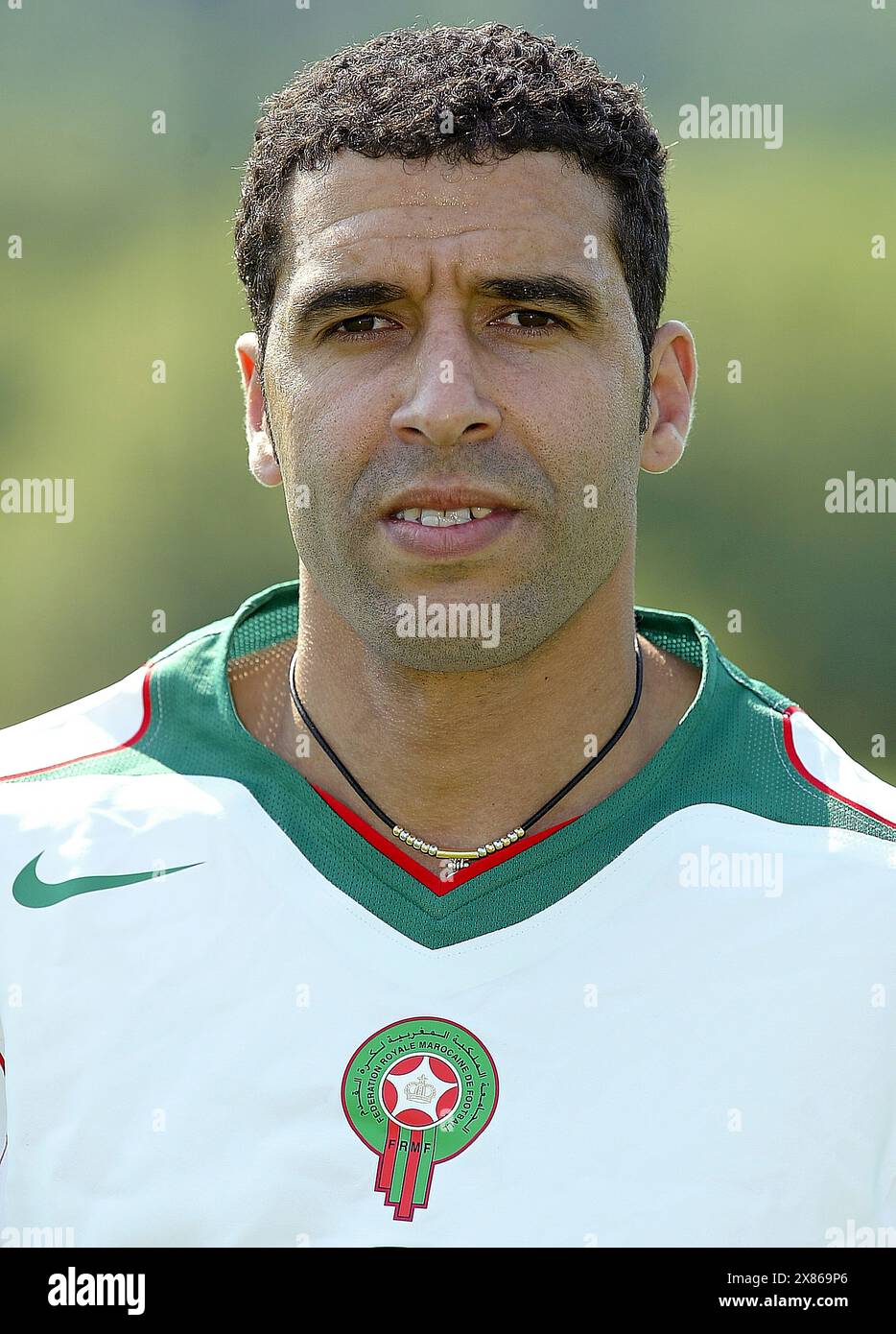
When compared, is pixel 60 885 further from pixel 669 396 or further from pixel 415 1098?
pixel 669 396

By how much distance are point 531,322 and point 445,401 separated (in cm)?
20

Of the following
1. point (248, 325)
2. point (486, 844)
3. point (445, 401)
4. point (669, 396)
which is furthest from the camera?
point (248, 325)

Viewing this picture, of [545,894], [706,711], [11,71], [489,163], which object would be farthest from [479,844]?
[11,71]

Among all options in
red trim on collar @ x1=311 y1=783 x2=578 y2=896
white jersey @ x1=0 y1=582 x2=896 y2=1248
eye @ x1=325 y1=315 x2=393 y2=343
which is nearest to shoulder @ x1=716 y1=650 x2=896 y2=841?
white jersey @ x1=0 y1=582 x2=896 y2=1248

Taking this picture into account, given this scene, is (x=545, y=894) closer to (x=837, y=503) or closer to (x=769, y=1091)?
(x=769, y=1091)

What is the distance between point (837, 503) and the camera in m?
7.43

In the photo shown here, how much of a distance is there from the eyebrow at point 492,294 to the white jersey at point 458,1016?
54cm

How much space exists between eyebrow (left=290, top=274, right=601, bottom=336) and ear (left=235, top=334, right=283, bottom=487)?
230 mm

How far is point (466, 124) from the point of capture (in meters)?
1.98

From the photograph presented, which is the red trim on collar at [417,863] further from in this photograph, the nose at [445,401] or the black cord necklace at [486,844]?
the nose at [445,401]

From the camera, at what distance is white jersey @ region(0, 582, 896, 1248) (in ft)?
5.97

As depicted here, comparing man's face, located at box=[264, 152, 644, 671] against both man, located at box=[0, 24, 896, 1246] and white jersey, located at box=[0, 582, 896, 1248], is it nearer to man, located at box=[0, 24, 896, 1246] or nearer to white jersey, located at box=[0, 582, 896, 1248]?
man, located at box=[0, 24, 896, 1246]

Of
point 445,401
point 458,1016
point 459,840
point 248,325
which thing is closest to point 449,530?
point 445,401

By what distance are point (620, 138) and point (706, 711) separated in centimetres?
75
